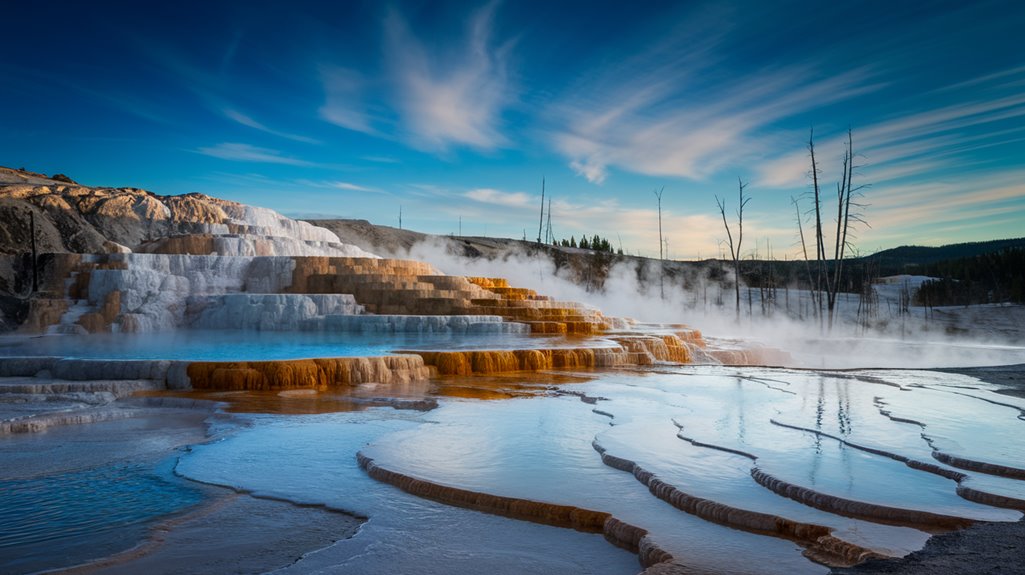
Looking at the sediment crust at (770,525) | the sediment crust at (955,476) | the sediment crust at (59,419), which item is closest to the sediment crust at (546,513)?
the sediment crust at (770,525)

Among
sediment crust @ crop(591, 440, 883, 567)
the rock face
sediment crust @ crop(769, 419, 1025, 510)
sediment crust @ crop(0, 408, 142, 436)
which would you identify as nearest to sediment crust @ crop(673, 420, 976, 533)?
sediment crust @ crop(591, 440, 883, 567)

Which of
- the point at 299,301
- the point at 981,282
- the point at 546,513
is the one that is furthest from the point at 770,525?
the point at 981,282

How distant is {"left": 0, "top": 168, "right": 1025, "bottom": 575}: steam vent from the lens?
3.06m

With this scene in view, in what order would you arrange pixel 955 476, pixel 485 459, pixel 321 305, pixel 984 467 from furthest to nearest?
pixel 321 305 < pixel 485 459 < pixel 984 467 < pixel 955 476

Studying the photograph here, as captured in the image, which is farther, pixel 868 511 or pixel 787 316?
pixel 787 316

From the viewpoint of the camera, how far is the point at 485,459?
4684mm

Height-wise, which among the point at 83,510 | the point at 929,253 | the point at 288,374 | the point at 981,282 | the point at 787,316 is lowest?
the point at 83,510

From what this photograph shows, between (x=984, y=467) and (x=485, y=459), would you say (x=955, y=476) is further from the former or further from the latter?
(x=485, y=459)

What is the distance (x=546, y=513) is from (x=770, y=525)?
1.10 m

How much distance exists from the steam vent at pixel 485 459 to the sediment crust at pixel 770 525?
0.04 ft

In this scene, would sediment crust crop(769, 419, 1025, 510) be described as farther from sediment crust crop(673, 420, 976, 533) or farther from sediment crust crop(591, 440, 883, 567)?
sediment crust crop(591, 440, 883, 567)

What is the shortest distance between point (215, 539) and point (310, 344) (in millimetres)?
10453

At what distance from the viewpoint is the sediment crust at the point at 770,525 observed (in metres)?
2.83

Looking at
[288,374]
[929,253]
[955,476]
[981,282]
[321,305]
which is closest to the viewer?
[955,476]
